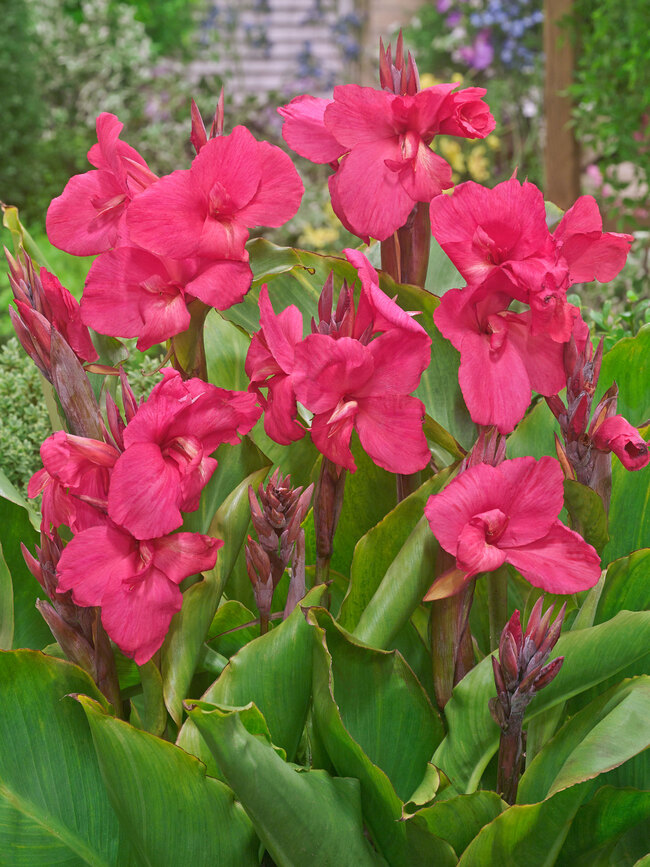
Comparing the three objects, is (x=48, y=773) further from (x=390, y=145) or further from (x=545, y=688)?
(x=390, y=145)

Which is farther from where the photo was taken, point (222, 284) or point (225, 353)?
point (225, 353)

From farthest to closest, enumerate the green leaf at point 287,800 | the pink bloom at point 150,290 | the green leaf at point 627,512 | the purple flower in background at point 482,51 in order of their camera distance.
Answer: the purple flower in background at point 482,51 < the green leaf at point 627,512 < the pink bloom at point 150,290 < the green leaf at point 287,800

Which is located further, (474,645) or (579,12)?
(579,12)

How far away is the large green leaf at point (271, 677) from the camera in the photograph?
568 mm

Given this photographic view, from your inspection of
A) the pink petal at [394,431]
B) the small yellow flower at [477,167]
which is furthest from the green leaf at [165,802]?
the small yellow flower at [477,167]

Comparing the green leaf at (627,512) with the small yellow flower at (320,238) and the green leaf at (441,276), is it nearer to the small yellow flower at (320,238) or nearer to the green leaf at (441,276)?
the green leaf at (441,276)

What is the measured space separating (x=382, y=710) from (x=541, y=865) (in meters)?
0.14

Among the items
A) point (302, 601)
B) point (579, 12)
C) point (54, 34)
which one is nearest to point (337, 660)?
point (302, 601)

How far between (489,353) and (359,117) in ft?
0.60

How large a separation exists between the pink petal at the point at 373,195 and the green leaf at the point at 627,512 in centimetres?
29

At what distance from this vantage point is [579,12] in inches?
125

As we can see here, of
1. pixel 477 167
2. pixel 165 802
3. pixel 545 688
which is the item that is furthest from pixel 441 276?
pixel 477 167

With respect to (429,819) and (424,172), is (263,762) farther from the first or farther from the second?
(424,172)

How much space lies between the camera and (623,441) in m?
0.56
